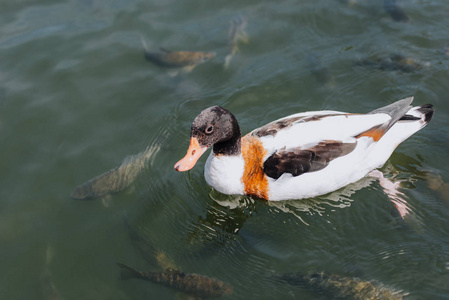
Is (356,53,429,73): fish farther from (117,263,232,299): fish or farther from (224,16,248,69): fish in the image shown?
(117,263,232,299): fish

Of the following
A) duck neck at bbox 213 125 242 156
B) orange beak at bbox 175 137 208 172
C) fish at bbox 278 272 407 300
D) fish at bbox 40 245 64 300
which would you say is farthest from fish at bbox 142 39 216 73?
fish at bbox 278 272 407 300

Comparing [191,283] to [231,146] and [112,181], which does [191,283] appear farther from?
[112,181]

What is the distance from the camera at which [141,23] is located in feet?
30.0

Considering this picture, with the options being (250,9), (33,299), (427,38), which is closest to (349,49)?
(427,38)

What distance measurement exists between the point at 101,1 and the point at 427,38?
6488mm

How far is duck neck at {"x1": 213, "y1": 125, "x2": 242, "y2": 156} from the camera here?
18.8ft

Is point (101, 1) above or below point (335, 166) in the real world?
above

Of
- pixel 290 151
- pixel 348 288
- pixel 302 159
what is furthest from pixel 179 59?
pixel 348 288

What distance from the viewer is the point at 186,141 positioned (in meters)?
7.00

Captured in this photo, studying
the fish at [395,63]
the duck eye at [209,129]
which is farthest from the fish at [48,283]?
the fish at [395,63]

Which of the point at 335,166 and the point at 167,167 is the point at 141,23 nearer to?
the point at 167,167

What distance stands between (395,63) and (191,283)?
204 inches

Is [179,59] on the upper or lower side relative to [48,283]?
upper

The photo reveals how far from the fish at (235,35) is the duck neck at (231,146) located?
270 centimetres
